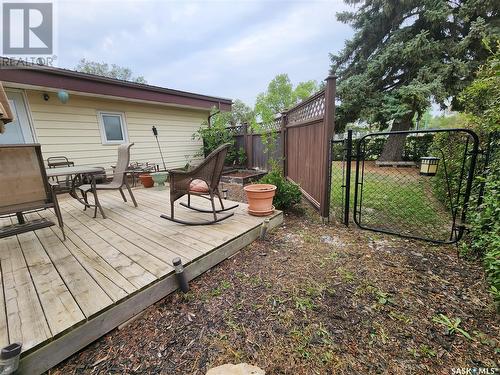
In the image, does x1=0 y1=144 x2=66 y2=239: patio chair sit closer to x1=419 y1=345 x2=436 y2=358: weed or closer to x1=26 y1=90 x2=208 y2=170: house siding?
x1=419 y1=345 x2=436 y2=358: weed

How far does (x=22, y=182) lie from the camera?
6.59ft

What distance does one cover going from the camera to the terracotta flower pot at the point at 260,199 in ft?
9.52

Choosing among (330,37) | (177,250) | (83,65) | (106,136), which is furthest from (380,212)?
(83,65)

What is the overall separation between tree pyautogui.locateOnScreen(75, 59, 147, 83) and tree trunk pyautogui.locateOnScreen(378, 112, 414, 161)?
2891 cm

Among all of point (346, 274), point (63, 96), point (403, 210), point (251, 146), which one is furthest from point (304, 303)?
point (63, 96)

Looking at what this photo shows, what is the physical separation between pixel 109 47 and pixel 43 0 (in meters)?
11.3

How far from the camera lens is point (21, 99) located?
13.6ft

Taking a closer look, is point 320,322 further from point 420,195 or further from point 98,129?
point 98,129

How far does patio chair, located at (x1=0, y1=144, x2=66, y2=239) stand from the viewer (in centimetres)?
191

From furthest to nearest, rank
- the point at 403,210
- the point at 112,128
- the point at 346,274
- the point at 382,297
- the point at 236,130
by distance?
the point at 236,130, the point at 112,128, the point at 403,210, the point at 346,274, the point at 382,297

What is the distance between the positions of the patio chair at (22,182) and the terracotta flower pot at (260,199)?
2.19 m

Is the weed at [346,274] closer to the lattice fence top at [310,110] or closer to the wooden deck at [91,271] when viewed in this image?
the wooden deck at [91,271]

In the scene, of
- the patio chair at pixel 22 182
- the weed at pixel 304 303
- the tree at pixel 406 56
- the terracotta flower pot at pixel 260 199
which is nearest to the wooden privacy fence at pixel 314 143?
the terracotta flower pot at pixel 260 199

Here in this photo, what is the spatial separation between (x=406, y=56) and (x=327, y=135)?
667cm
